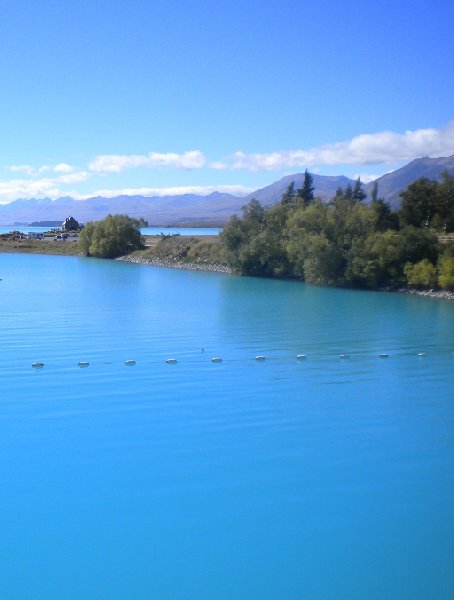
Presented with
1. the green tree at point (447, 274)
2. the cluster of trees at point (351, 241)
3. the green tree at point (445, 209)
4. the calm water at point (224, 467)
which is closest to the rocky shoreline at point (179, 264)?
the cluster of trees at point (351, 241)

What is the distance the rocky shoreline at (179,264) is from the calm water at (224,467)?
33125 mm

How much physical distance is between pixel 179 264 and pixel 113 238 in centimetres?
1299

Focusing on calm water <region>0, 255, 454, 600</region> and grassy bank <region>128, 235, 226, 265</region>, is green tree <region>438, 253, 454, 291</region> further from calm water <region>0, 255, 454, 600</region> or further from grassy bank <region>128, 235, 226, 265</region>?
grassy bank <region>128, 235, 226, 265</region>

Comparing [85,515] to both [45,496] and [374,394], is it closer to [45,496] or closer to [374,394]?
[45,496]

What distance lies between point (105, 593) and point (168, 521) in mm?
1695

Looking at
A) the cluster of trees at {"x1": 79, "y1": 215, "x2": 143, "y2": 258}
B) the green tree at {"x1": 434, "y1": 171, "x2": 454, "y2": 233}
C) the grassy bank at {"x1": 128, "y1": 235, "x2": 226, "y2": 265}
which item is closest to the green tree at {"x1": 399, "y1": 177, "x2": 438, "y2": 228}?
the green tree at {"x1": 434, "y1": 171, "x2": 454, "y2": 233}

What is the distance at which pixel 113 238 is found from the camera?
70875mm

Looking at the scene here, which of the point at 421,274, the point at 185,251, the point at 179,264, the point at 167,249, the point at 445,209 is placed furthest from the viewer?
the point at 167,249

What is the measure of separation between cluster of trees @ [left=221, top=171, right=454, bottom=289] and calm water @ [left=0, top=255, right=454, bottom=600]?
18.1 m

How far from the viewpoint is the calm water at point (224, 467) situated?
7.83m

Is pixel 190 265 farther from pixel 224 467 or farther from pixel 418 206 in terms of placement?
pixel 224 467

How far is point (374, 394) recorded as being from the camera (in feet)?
51.5

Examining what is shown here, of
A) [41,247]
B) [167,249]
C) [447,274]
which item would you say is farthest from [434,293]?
[41,247]


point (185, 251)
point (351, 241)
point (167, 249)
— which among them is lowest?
point (185, 251)
